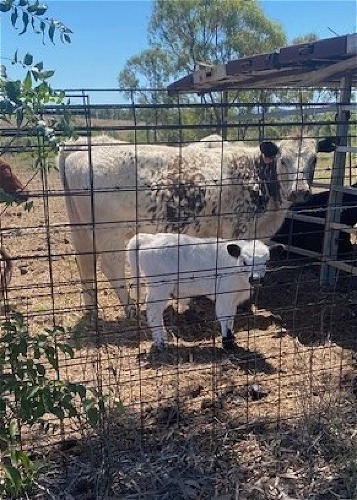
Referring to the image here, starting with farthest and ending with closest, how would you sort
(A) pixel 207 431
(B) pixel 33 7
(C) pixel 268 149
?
(C) pixel 268 149
(A) pixel 207 431
(B) pixel 33 7

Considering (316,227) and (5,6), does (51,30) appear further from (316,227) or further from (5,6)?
(316,227)

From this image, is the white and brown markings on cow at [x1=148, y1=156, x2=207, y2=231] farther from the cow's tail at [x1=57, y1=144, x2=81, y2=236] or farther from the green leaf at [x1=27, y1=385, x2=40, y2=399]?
the green leaf at [x1=27, y1=385, x2=40, y2=399]

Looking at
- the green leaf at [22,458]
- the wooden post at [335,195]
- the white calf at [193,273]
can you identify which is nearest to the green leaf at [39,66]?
the green leaf at [22,458]

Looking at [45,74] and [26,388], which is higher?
[45,74]

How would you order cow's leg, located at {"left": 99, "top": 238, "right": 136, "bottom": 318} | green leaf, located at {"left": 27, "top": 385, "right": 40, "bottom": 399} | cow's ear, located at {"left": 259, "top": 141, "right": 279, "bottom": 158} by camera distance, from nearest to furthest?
green leaf, located at {"left": 27, "top": 385, "right": 40, "bottom": 399}, cow's leg, located at {"left": 99, "top": 238, "right": 136, "bottom": 318}, cow's ear, located at {"left": 259, "top": 141, "right": 279, "bottom": 158}

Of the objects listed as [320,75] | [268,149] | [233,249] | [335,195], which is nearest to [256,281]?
[233,249]

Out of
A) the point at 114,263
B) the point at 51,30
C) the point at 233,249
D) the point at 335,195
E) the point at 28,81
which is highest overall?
the point at 51,30

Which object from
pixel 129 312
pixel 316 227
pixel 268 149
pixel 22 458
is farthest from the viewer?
pixel 316 227

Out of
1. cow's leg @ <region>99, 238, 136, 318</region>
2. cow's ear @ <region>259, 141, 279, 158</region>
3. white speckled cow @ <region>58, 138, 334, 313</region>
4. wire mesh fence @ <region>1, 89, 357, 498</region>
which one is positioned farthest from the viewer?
cow's ear @ <region>259, 141, 279, 158</region>

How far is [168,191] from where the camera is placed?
6445 millimetres

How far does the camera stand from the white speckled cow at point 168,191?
6.32m

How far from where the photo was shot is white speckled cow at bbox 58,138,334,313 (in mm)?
6320

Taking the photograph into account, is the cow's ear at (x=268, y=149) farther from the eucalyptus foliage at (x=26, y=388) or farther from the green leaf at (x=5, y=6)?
the green leaf at (x=5, y=6)

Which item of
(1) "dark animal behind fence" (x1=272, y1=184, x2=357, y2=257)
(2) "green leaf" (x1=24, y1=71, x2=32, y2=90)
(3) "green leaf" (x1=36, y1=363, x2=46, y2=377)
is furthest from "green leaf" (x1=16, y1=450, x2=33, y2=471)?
(1) "dark animal behind fence" (x1=272, y1=184, x2=357, y2=257)
